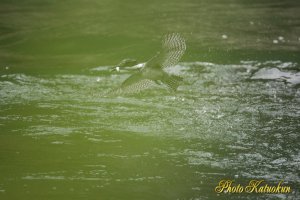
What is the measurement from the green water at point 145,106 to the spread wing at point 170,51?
955 mm

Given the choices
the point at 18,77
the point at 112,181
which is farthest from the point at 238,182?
the point at 18,77

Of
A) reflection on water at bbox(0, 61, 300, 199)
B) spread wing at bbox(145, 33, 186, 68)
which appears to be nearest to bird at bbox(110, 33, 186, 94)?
spread wing at bbox(145, 33, 186, 68)

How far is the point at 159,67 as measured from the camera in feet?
16.6

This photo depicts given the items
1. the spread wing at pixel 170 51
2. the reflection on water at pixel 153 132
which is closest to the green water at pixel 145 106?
the reflection on water at pixel 153 132

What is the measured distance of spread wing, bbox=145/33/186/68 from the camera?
4832 mm

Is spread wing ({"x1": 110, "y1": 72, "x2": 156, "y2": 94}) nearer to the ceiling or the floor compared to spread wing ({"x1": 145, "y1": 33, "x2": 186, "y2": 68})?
nearer to the floor

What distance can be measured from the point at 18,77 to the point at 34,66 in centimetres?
69

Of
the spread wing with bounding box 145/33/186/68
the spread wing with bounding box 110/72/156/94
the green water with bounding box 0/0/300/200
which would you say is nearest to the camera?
the spread wing with bounding box 145/33/186/68

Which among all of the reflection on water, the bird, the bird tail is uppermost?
the bird

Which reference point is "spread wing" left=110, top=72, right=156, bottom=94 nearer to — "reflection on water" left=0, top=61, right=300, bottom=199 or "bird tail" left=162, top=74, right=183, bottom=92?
"bird tail" left=162, top=74, right=183, bottom=92

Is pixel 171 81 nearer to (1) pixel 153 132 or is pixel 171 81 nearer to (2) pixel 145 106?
(1) pixel 153 132

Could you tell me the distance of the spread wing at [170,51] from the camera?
15.9 feet

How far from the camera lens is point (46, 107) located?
6941 mm

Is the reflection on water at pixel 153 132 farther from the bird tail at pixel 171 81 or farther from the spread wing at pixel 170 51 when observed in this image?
the spread wing at pixel 170 51
